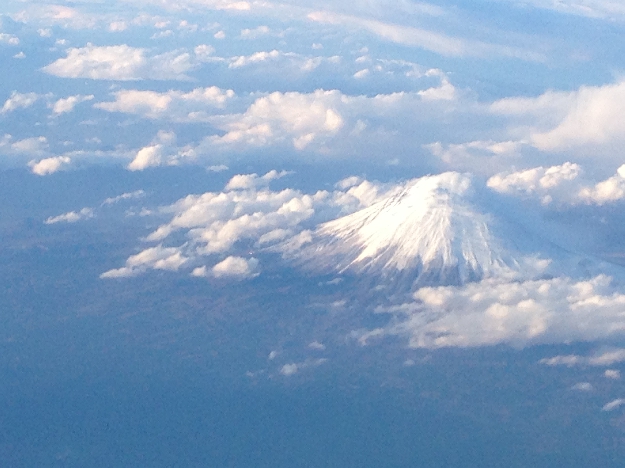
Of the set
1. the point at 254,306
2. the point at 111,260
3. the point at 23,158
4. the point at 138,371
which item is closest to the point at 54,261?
the point at 111,260

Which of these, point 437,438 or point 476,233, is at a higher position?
point 476,233

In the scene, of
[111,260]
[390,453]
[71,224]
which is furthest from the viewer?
[71,224]

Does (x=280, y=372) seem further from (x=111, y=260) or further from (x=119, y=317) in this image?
(x=111, y=260)

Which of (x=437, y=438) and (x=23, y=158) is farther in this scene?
(x=23, y=158)

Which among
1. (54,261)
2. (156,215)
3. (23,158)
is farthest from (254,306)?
(23,158)

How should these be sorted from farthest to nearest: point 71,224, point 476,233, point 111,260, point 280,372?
point 71,224, point 111,260, point 476,233, point 280,372

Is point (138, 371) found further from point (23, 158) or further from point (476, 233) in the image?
point (23, 158)
